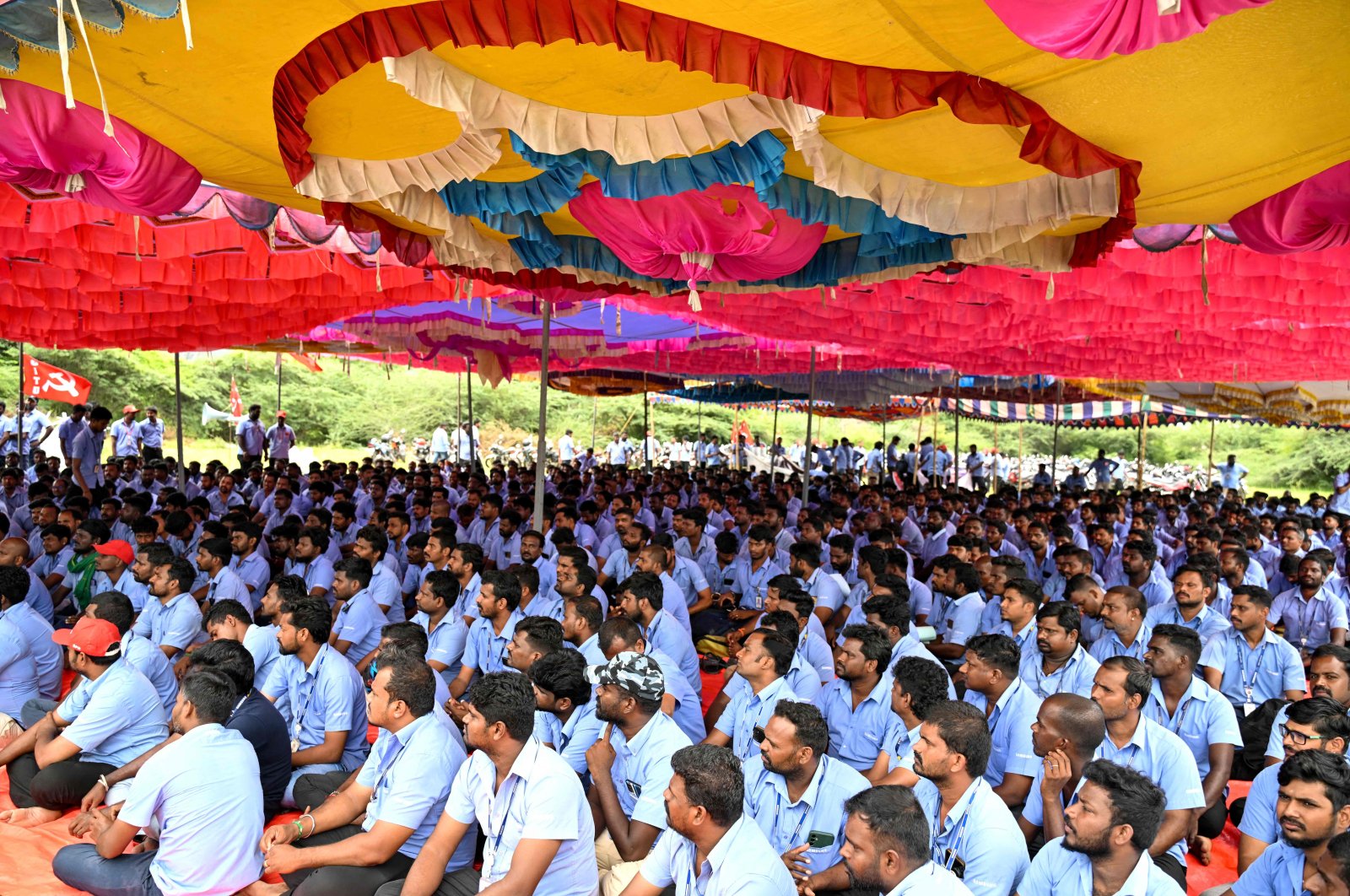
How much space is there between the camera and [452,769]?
10.8ft

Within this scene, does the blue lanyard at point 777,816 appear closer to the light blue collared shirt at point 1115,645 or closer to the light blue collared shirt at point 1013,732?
the light blue collared shirt at point 1013,732

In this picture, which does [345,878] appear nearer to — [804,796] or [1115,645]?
[804,796]

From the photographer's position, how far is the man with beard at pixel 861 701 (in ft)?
13.5

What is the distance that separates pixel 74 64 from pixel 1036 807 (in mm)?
4053

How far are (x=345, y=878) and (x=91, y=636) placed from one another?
155 cm

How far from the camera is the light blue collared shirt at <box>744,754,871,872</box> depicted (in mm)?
3174

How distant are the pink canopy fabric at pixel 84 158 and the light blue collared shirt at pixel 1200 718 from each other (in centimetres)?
458

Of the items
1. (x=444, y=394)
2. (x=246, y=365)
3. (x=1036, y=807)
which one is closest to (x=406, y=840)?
(x=1036, y=807)

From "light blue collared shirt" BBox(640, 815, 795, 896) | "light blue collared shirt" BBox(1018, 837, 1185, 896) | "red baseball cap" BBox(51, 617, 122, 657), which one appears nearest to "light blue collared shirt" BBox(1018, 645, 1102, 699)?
"light blue collared shirt" BBox(1018, 837, 1185, 896)

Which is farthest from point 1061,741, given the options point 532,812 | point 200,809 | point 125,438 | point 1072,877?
point 125,438

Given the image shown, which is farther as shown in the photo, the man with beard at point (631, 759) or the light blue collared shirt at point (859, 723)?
the light blue collared shirt at point (859, 723)

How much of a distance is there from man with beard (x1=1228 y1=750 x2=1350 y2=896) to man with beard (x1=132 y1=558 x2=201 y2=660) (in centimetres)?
495

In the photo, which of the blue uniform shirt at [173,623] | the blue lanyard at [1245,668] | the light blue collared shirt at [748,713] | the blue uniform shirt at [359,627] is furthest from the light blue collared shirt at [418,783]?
the blue lanyard at [1245,668]

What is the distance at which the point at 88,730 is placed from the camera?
388cm
